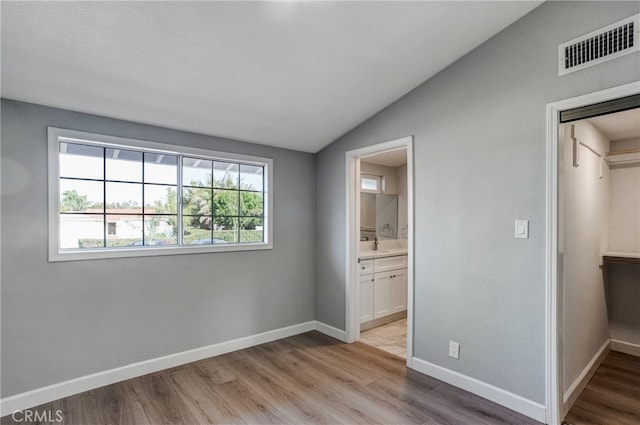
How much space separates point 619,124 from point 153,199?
427 cm

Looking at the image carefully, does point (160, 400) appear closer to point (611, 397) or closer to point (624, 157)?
point (611, 397)

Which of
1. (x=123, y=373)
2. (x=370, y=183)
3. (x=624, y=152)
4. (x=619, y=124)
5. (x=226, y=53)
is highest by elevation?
(x=226, y=53)

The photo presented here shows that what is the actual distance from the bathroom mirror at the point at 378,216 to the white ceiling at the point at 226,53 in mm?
2024

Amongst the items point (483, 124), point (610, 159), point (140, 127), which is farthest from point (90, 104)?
point (610, 159)

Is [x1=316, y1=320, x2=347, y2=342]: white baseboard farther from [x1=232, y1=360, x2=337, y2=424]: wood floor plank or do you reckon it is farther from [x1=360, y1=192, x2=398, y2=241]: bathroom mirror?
[x1=360, y1=192, x2=398, y2=241]: bathroom mirror

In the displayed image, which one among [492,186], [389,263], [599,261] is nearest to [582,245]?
[599,261]

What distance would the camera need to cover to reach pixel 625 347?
3.20m

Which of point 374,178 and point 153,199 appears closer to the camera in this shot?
point 153,199

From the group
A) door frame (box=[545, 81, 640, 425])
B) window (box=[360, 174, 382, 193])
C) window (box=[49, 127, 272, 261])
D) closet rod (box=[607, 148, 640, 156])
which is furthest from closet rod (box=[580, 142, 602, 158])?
window (box=[49, 127, 272, 261])

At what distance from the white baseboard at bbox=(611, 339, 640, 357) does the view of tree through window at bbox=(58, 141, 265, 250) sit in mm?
3858

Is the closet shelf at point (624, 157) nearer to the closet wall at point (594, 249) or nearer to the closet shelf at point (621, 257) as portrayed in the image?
the closet wall at point (594, 249)

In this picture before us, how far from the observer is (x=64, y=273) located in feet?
8.13

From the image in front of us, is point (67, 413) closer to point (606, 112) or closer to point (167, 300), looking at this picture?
point (167, 300)

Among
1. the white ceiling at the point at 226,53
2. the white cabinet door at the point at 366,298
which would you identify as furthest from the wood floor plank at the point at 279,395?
the white ceiling at the point at 226,53
